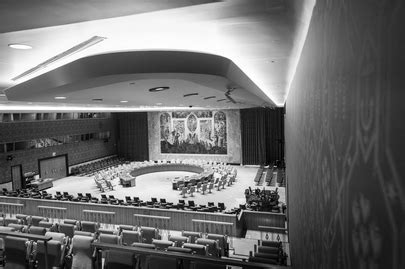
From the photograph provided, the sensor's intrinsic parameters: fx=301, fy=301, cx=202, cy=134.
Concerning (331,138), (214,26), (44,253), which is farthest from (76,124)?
(331,138)

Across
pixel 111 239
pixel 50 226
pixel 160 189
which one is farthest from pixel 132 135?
pixel 111 239

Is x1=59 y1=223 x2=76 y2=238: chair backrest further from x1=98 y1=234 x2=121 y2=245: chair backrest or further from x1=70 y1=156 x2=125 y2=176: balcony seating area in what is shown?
x1=70 y1=156 x2=125 y2=176: balcony seating area

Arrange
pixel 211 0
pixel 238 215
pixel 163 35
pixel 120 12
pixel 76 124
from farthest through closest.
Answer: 1. pixel 76 124
2. pixel 238 215
3. pixel 163 35
4. pixel 120 12
5. pixel 211 0

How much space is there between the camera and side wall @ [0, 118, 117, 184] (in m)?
19.9

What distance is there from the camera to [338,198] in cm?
128

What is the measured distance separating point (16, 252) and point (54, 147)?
20458 mm

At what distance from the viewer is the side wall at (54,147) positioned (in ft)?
65.2

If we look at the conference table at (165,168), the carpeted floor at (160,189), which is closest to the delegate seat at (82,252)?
the carpeted floor at (160,189)

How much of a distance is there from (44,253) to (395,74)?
6908 mm

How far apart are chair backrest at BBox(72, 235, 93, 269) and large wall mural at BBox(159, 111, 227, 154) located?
24.4 m

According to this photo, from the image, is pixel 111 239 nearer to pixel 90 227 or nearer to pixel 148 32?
pixel 90 227

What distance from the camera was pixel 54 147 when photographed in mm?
24281

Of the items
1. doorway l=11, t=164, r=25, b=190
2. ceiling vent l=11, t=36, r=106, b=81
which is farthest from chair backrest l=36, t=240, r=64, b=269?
doorway l=11, t=164, r=25, b=190

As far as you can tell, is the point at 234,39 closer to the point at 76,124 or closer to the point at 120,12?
the point at 120,12
